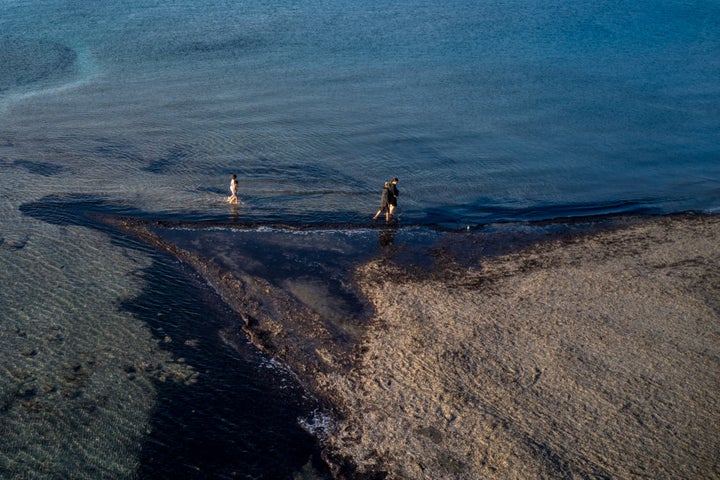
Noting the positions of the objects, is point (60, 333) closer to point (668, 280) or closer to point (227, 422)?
point (227, 422)

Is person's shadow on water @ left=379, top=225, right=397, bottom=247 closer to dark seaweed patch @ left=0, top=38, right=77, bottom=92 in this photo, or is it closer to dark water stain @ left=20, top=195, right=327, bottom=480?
dark water stain @ left=20, top=195, right=327, bottom=480

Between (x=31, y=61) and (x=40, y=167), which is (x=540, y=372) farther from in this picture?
(x=31, y=61)

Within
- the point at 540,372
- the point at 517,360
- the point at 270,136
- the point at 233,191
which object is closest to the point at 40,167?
the point at 233,191

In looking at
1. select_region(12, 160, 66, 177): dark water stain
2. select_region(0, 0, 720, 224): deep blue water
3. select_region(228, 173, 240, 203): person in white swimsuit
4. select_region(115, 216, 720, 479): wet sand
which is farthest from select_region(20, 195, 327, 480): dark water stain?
select_region(12, 160, 66, 177): dark water stain

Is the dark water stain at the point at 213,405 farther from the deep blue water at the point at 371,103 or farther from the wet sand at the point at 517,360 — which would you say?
the deep blue water at the point at 371,103

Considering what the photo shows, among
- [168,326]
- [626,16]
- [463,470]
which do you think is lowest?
[463,470]

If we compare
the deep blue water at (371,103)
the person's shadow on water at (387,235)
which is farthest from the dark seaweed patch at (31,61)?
the person's shadow on water at (387,235)

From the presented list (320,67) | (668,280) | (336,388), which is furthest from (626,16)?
(336,388)
